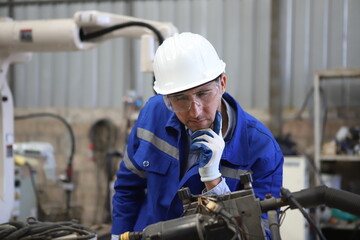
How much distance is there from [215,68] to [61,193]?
3.27 m

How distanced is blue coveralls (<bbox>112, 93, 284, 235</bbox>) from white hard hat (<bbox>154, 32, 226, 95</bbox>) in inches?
7.4

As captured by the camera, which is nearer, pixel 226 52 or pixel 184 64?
pixel 184 64

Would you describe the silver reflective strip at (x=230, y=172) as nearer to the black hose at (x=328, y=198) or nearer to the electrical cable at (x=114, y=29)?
the black hose at (x=328, y=198)

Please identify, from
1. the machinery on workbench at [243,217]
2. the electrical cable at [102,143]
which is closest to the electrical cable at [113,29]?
the machinery on workbench at [243,217]

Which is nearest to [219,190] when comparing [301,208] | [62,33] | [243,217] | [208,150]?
[208,150]

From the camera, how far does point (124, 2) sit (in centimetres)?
433

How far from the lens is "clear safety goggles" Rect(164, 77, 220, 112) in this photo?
4.68ft

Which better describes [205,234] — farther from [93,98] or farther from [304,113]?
[93,98]

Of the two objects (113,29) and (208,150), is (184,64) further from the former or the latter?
(113,29)

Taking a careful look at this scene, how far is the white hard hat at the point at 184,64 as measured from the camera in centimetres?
145

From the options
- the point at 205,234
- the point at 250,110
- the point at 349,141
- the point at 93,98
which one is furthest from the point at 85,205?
the point at 205,234

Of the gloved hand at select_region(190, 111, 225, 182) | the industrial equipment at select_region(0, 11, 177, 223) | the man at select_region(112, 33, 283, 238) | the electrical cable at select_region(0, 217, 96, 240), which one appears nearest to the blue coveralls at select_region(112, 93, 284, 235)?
the man at select_region(112, 33, 283, 238)

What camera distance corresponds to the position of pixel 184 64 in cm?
146

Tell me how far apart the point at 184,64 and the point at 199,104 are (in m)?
0.13
